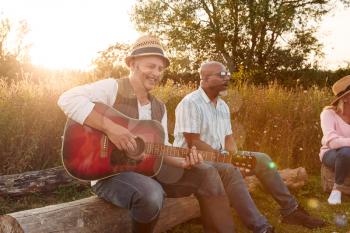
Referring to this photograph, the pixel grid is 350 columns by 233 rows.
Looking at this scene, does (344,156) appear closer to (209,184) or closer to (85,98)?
(209,184)

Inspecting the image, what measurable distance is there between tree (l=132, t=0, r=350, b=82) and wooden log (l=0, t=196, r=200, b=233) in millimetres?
16388

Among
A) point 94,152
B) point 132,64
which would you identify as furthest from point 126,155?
point 132,64

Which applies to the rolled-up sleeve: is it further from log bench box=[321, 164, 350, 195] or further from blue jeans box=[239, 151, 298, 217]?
log bench box=[321, 164, 350, 195]


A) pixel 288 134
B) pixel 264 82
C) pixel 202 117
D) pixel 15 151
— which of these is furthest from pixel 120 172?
pixel 264 82

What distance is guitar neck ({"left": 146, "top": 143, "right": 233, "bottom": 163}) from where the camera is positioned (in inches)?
148

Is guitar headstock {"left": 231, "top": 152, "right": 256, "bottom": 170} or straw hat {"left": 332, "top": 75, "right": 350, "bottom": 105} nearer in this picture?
guitar headstock {"left": 231, "top": 152, "right": 256, "bottom": 170}

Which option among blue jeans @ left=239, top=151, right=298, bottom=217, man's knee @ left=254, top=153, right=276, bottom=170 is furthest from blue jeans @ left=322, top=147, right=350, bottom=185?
man's knee @ left=254, top=153, right=276, bottom=170

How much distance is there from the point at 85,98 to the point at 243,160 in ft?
4.47

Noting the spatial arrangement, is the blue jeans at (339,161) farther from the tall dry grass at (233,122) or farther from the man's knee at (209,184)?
the man's knee at (209,184)

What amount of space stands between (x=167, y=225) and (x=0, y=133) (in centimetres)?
292

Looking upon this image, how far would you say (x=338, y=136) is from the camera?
5980 millimetres

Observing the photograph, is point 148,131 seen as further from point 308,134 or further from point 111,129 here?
point 308,134

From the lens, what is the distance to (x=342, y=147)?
595cm

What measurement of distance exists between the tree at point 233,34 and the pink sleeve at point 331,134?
45.6ft
